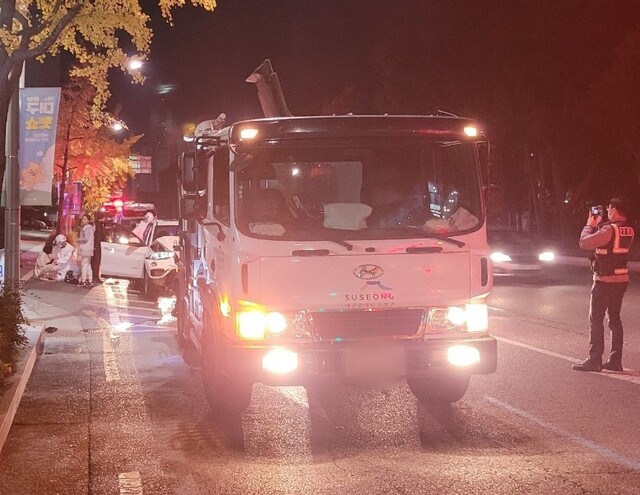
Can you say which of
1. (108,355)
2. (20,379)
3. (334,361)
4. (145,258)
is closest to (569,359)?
(334,361)

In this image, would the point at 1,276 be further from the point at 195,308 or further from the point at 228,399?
the point at 228,399

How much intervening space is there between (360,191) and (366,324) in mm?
1124

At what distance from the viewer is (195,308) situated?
9734 mm

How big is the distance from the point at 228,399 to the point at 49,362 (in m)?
4.20

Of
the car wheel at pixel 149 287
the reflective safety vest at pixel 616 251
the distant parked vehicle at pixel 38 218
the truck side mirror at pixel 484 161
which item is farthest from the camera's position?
the distant parked vehicle at pixel 38 218

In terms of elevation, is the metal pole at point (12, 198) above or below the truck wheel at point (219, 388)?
above

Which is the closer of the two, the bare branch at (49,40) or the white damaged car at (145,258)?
the bare branch at (49,40)

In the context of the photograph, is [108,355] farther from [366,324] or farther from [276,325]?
[366,324]

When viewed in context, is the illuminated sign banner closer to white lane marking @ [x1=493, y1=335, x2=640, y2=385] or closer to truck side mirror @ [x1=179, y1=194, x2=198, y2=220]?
truck side mirror @ [x1=179, y1=194, x2=198, y2=220]

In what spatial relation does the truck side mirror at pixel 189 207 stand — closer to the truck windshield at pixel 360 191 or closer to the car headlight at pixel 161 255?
the truck windshield at pixel 360 191

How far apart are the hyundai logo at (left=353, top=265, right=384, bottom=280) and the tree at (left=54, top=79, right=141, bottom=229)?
28412mm

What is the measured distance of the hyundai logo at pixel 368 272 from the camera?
7426mm

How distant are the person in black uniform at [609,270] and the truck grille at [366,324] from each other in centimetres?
325

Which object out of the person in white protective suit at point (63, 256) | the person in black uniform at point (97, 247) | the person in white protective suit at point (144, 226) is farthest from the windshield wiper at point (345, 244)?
the person in white protective suit at point (63, 256)
